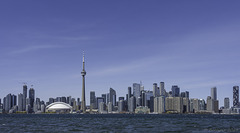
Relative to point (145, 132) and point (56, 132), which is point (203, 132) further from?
point (56, 132)

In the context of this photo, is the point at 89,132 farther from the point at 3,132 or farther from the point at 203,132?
the point at 203,132

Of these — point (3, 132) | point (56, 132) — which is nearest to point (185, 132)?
point (56, 132)

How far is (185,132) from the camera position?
80.3 metres

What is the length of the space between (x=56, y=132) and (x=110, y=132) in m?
13.3

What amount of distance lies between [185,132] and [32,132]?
38018 millimetres

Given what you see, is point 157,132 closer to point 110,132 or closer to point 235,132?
point 110,132

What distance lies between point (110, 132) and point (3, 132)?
2646 centimetres

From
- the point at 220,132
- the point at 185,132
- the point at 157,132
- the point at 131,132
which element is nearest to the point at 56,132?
the point at 131,132

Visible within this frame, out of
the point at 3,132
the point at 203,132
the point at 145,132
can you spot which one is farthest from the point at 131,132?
the point at 3,132

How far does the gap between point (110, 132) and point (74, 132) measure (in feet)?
30.2

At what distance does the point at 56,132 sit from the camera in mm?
80312

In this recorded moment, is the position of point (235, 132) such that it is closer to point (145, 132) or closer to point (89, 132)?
point (145, 132)

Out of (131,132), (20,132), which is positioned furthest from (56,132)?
(131,132)

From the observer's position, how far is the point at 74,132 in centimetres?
8162
